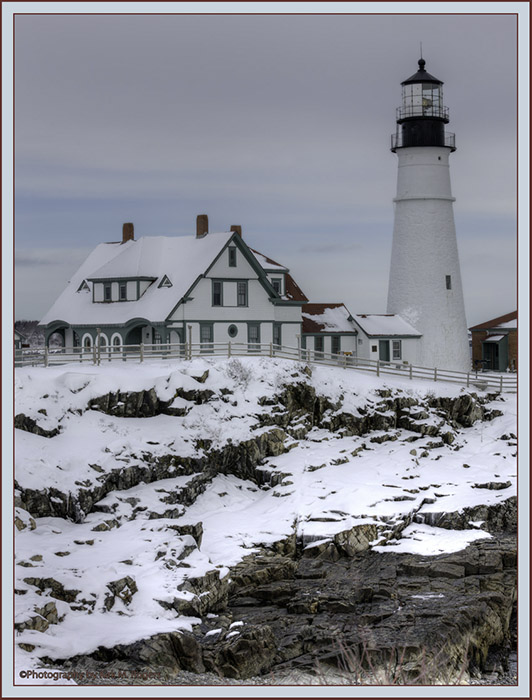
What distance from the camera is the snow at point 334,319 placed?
149 ft

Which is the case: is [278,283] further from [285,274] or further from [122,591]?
[122,591]

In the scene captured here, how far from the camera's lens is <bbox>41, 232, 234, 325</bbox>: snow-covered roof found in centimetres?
4012

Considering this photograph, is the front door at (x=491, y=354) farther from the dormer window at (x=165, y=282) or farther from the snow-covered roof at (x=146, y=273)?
the dormer window at (x=165, y=282)

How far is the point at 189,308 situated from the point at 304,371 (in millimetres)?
5900

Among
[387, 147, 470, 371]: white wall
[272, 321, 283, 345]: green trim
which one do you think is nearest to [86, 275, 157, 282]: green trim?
[272, 321, 283, 345]: green trim

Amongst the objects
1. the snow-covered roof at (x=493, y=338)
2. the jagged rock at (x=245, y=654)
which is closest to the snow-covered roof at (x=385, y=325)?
the snow-covered roof at (x=493, y=338)

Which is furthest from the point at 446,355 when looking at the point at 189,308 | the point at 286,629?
the point at 286,629

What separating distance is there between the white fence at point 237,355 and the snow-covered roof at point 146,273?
5.83 ft

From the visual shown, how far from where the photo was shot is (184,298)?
3919 centimetres

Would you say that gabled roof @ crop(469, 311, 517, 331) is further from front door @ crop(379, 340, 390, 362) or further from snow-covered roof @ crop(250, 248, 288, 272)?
snow-covered roof @ crop(250, 248, 288, 272)

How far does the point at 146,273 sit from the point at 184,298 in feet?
11.8

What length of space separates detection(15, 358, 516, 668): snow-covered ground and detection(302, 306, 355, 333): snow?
23.2 ft

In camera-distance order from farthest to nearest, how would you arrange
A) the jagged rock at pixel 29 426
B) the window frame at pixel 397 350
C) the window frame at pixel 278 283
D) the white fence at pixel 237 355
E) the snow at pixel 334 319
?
the snow at pixel 334 319
the window frame at pixel 397 350
the window frame at pixel 278 283
the white fence at pixel 237 355
the jagged rock at pixel 29 426

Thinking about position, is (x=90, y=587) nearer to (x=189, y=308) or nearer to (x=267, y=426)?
(x=267, y=426)
